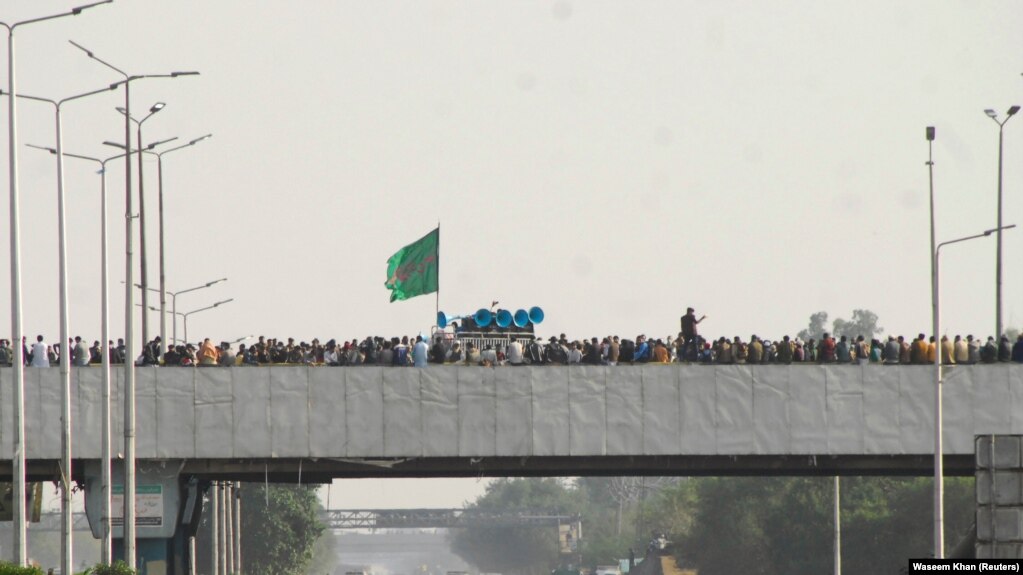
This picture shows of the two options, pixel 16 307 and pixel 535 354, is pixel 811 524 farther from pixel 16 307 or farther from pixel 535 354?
pixel 16 307

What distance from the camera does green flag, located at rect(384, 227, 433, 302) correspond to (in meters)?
63.0

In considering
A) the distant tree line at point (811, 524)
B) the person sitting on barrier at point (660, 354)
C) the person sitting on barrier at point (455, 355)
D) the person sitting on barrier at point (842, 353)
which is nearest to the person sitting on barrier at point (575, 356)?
the person sitting on barrier at point (660, 354)

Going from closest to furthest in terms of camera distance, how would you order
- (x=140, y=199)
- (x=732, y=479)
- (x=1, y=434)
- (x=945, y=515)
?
(x=1, y=434)
(x=140, y=199)
(x=945, y=515)
(x=732, y=479)

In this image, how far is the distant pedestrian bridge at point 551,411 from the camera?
58500 mm

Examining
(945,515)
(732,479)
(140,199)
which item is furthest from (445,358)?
(732,479)

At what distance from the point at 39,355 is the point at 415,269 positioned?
1372cm

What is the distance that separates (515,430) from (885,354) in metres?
12.8

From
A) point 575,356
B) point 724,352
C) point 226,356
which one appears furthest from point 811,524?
point 226,356

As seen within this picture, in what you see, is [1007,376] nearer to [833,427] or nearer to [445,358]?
[833,427]

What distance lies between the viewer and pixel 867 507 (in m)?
102

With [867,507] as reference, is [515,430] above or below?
above

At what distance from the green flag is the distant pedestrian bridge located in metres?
5.36

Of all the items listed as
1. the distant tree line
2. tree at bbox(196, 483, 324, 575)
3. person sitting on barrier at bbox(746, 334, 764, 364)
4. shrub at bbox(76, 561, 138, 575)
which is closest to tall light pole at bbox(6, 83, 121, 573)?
shrub at bbox(76, 561, 138, 575)

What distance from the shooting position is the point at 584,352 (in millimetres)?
58969
